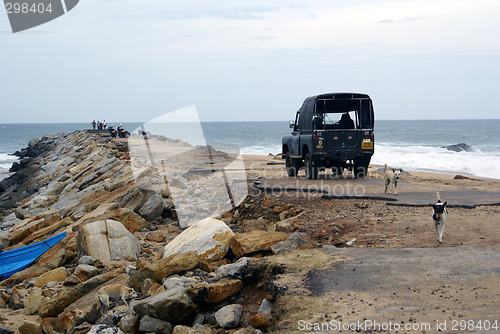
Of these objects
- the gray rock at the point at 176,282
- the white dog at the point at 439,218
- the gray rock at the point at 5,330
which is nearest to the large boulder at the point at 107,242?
the gray rock at the point at 5,330

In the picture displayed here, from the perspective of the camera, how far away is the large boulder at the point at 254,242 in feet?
25.3

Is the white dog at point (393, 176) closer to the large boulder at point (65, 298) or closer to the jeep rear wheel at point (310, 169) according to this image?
the jeep rear wheel at point (310, 169)

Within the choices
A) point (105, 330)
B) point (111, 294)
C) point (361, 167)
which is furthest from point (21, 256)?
point (361, 167)

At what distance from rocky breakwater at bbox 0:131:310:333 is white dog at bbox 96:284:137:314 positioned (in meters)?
0.11

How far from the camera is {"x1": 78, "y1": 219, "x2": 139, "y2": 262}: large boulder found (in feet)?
31.4

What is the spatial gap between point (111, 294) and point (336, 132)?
9200 millimetres

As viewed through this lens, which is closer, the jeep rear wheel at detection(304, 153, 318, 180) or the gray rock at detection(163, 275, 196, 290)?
the gray rock at detection(163, 275, 196, 290)

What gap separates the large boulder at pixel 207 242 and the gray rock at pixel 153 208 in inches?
158

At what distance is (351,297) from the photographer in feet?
18.0

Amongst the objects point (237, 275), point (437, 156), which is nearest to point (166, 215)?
point (237, 275)

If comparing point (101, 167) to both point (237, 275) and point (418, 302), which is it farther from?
point (418, 302)

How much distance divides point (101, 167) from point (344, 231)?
1591 centimetres

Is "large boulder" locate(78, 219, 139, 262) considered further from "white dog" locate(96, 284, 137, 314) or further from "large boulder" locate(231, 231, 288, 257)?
"large boulder" locate(231, 231, 288, 257)

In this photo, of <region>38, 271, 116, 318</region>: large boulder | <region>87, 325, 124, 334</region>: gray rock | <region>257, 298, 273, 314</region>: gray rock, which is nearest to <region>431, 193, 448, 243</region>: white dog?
<region>257, 298, 273, 314</region>: gray rock
